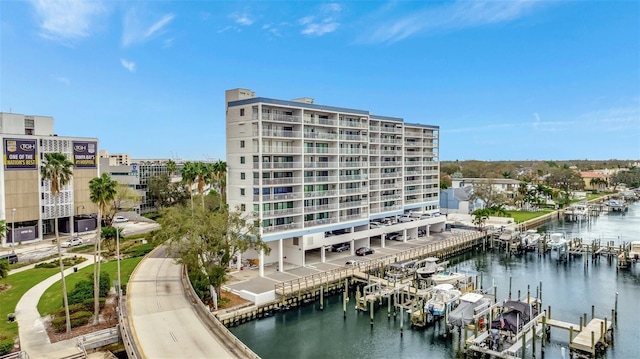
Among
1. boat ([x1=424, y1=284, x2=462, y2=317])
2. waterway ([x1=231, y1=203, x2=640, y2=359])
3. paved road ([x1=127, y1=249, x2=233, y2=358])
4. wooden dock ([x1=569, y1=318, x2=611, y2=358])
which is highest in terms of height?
paved road ([x1=127, y1=249, x2=233, y2=358])

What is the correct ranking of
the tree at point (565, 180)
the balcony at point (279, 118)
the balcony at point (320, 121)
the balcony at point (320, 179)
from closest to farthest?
the balcony at point (279, 118) < the balcony at point (320, 179) < the balcony at point (320, 121) < the tree at point (565, 180)

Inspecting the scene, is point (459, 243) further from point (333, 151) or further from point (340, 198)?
point (333, 151)

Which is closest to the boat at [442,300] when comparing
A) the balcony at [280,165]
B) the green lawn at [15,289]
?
the balcony at [280,165]

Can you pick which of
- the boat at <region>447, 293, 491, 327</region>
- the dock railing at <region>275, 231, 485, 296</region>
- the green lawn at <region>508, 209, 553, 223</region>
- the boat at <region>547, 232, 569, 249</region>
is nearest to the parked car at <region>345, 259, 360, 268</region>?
the dock railing at <region>275, 231, 485, 296</region>

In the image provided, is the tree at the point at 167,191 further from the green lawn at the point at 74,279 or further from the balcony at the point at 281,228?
the balcony at the point at 281,228

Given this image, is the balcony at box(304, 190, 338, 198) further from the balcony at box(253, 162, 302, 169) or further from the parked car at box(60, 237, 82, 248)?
the parked car at box(60, 237, 82, 248)

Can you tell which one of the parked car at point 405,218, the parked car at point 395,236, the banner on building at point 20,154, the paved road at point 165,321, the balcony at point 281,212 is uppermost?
the banner on building at point 20,154

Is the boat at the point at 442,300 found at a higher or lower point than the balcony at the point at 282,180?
lower
